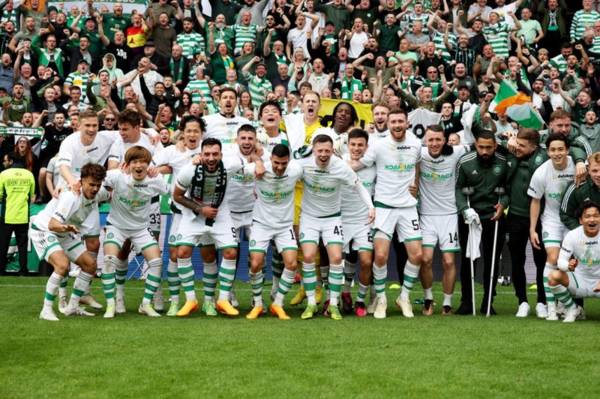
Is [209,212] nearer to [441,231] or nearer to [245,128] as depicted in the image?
[245,128]

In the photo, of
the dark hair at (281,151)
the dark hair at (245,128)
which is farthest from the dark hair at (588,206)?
the dark hair at (245,128)

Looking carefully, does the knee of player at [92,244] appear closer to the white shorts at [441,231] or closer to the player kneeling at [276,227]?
the player kneeling at [276,227]

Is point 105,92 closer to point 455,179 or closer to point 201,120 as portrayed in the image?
point 201,120

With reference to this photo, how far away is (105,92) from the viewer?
22.1 meters

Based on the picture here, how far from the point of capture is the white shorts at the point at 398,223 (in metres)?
13.1

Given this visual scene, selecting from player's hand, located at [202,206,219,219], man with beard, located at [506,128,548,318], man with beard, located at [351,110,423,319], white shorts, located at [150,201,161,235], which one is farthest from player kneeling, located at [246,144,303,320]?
man with beard, located at [506,128,548,318]

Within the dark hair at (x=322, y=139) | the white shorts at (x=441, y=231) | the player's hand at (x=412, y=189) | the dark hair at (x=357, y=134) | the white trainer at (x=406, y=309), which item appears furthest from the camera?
the white shorts at (x=441, y=231)

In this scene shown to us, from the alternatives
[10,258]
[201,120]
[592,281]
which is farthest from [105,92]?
[592,281]

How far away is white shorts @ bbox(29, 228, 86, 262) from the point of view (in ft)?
40.8

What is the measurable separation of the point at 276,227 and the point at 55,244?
261cm

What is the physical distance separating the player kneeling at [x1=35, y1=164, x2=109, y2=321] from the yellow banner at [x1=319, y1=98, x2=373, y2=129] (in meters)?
3.62

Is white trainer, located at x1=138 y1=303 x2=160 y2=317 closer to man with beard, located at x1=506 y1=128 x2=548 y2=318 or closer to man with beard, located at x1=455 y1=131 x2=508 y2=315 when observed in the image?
man with beard, located at x1=455 y1=131 x2=508 y2=315

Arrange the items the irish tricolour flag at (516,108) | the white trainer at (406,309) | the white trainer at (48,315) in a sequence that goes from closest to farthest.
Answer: the white trainer at (48,315) < the white trainer at (406,309) < the irish tricolour flag at (516,108)

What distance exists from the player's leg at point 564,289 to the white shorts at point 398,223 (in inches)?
68.5
